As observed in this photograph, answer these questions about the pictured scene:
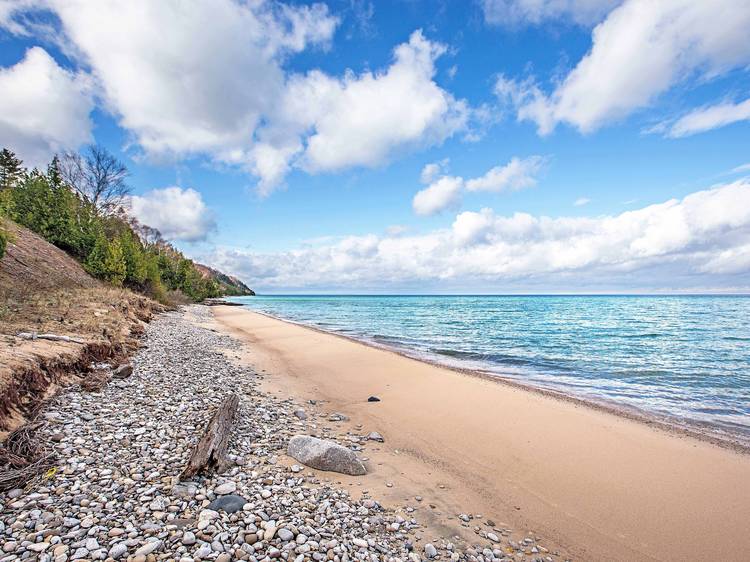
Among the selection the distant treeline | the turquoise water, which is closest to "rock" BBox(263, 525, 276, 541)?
the turquoise water

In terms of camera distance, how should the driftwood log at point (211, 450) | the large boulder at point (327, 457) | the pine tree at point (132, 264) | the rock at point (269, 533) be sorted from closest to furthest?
the rock at point (269, 533)
the driftwood log at point (211, 450)
the large boulder at point (327, 457)
the pine tree at point (132, 264)

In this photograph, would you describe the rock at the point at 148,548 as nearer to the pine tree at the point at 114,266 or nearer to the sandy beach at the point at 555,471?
the sandy beach at the point at 555,471

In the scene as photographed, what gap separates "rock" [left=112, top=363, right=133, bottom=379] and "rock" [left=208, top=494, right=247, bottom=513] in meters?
7.01

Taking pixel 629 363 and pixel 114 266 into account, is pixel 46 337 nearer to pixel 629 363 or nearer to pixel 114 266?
pixel 629 363

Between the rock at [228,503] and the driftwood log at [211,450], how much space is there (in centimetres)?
88

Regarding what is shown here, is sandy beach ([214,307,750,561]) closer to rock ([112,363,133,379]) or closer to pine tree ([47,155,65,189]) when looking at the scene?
rock ([112,363,133,379])

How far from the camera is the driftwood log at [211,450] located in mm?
5373

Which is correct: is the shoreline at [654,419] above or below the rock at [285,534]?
below

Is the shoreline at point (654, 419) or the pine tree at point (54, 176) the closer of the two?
the shoreline at point (654, 419)

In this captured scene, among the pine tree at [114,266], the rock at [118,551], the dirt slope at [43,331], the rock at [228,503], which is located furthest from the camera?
the pine tree at [114,266]

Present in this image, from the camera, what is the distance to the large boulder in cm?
633

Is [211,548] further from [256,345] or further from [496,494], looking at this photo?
[256,345]

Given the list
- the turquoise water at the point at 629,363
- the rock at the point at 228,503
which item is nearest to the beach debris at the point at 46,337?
the rock at the point at 228,503

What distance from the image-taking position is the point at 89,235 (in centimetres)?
3391
